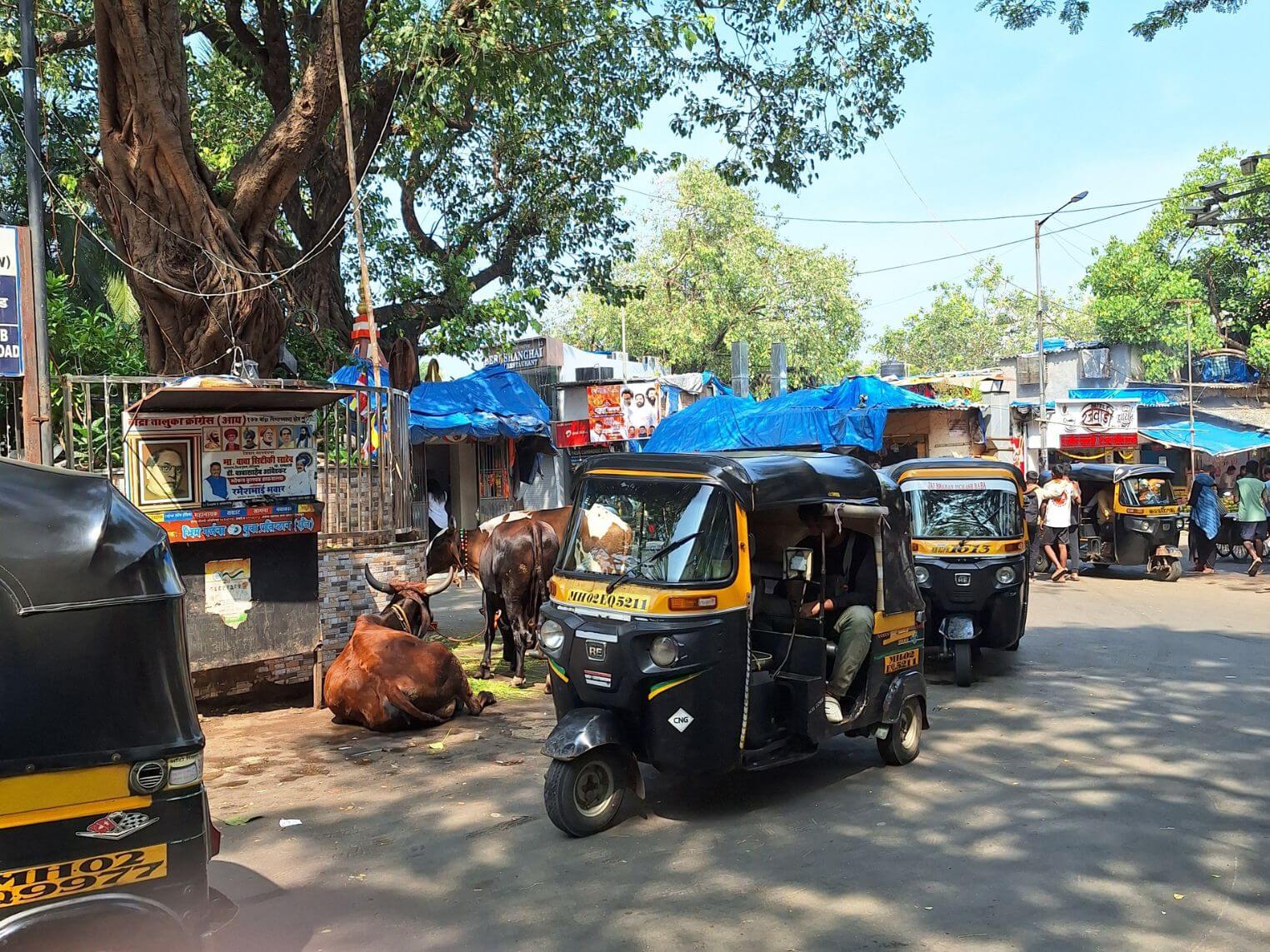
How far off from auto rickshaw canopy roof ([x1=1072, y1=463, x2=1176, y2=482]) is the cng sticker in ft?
46.8

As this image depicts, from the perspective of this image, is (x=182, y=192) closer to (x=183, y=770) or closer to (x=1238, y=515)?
(x=183, y=770)

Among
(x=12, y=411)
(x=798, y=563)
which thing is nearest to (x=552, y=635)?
(x=798, y=563)

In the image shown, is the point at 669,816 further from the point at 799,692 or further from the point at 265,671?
the point at 265,671

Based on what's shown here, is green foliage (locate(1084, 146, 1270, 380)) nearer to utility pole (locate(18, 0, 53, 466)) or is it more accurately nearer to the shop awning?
the shop awning

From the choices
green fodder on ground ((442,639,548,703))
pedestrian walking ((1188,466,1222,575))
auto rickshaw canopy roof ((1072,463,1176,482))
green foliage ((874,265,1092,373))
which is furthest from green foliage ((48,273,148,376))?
green foliage ((874,265,1092,373))

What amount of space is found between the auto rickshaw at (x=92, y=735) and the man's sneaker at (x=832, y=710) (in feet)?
13.5

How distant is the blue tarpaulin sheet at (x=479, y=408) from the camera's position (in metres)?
19.7

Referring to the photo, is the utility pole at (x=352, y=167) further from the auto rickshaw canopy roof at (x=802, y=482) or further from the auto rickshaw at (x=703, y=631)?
the auto rickshaw at (x=703, y=631)

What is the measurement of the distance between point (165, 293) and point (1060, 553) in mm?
14895

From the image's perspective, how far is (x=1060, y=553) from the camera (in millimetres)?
18062

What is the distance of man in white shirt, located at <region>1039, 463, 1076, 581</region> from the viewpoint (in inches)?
665

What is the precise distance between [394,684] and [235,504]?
6.71 ft

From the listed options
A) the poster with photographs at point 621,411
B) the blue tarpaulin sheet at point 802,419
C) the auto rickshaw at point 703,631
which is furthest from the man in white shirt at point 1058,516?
the auto rickshaw at point 703,631

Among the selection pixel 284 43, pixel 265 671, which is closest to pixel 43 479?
pixel 265 671
